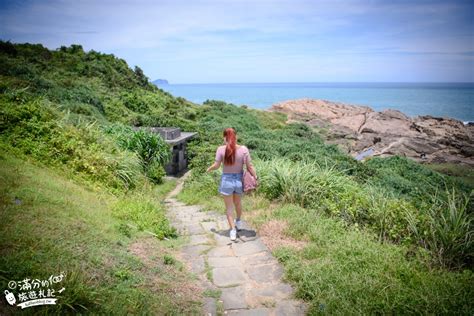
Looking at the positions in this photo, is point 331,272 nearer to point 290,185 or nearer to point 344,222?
point 344,222

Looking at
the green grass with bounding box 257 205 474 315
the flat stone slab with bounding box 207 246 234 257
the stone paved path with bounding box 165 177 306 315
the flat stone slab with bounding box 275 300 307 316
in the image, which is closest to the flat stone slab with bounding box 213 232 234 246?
the stone paved path with bounding box 165 177 306 315

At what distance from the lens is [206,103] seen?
32625 mm

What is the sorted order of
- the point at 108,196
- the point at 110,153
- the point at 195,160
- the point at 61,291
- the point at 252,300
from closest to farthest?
the point at 61,291
the point at 252,300
the point at 108,196
the point at 110,153
the point at 195,160

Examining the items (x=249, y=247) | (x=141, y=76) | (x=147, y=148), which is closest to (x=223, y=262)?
(x=249, y=247)

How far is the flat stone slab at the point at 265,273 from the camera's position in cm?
450

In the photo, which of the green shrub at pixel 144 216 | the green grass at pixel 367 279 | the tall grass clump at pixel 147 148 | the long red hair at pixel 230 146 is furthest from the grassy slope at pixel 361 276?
the tall grass clump at pixel 147 148

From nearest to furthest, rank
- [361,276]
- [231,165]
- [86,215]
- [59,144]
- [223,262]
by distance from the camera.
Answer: [361,276] → [223,262] → [86,215] → [231,165] → [59,144]

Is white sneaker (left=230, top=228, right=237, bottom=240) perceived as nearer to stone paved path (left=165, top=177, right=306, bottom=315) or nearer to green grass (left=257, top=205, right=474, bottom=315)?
stone paved path (left=165, top=177, right=306, bottom=315)

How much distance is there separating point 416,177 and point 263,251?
13177 mm

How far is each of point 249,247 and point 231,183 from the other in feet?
3.68

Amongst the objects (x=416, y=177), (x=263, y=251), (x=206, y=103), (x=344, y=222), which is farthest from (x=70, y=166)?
(x=206, y=103)

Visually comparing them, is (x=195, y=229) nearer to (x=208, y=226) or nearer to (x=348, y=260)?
(x=208, y=226)

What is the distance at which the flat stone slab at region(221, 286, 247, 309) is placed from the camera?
3920 millimetres
